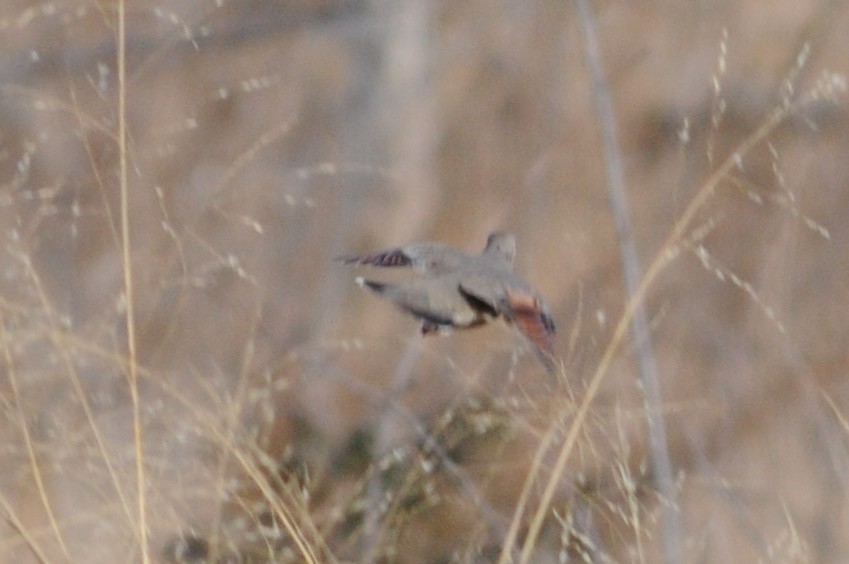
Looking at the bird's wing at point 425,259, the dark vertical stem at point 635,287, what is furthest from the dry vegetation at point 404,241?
the bird's wing at point 425,259

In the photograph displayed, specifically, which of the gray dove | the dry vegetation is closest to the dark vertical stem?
the dry vegetation

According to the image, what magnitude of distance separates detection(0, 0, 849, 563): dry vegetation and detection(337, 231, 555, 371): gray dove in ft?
0.28

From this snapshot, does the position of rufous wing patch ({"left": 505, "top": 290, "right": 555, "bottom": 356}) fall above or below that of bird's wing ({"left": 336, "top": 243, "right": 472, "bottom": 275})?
below

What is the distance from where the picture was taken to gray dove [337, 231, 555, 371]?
83 cm

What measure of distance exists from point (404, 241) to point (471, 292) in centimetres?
29

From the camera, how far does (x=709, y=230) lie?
0.99 meters

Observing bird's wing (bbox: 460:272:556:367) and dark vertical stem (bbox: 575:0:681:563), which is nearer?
bird's wing (bbox: 460:272:556:367)

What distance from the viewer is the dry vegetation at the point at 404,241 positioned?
0.94m

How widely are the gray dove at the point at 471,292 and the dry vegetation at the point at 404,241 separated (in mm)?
85

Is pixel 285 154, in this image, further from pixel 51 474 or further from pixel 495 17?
pixel 51 474

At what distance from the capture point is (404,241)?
1.10 meters

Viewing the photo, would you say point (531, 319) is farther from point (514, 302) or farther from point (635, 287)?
point (635, 287)

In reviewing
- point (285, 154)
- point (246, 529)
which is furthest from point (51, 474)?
point (285, 154)

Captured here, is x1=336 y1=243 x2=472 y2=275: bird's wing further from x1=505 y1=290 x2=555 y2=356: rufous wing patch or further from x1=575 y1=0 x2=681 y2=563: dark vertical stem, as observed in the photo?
x1=575 y1=0 x2=681 y2=563: dark vertical stem
